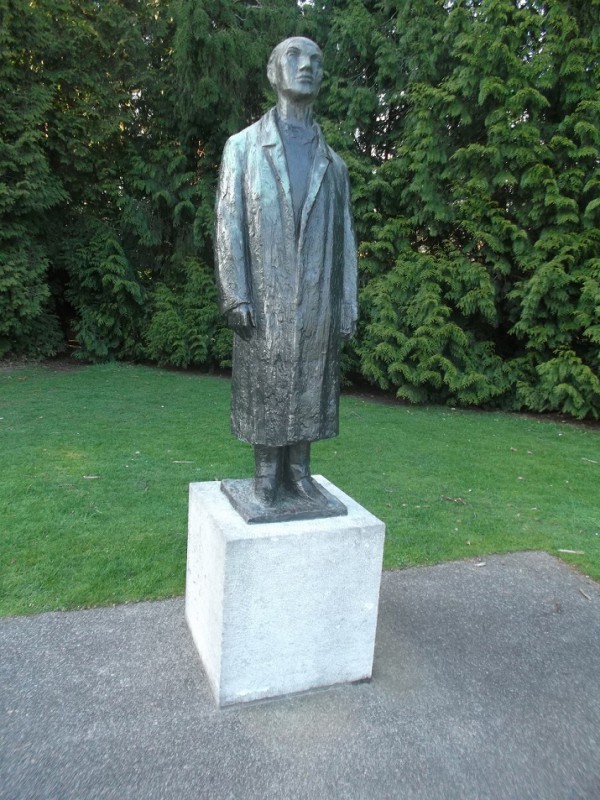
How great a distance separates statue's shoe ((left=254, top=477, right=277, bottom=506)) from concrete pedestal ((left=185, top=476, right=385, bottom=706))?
0.14 metres

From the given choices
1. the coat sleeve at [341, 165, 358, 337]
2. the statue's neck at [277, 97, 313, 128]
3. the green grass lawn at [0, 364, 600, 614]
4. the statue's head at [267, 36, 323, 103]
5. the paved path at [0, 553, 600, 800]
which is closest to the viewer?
the paved path at [0, 553, 600, 800]

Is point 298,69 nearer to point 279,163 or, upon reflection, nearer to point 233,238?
point 279,163

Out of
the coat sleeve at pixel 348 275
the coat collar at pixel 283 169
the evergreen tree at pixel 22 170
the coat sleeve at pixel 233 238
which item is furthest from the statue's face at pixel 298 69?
the evergreen tree at pixel 22 170

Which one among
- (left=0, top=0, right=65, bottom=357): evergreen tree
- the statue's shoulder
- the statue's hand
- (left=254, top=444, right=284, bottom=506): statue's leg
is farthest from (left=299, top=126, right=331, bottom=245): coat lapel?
(left=0, top=0, right=65, bottom=357): evergreen tree

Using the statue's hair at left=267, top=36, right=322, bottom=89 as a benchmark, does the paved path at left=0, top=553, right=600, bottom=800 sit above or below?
below

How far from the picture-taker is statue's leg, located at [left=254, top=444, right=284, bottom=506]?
9.15ft

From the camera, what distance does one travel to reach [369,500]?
509cm

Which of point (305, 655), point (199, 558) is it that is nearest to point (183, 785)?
point (305, 655)

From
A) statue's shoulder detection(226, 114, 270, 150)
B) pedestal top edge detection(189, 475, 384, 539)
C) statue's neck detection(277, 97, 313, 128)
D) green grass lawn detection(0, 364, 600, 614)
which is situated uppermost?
statue's neck detection(277, 97, 313, 128)

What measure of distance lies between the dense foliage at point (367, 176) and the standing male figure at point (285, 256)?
21.3 ft

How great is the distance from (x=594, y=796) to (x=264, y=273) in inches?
92.3

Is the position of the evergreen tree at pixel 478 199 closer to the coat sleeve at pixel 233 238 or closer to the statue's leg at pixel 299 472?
the statue's leg at pixel 299 472

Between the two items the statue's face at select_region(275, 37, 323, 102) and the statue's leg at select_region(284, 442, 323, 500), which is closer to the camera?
the statue's face at select_region(275, 37, 323, 102)

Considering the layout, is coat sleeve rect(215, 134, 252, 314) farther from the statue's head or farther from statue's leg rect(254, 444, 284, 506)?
statue's leg rect(254, 444, 284, 506)
